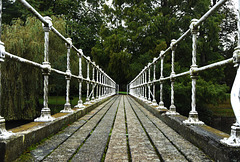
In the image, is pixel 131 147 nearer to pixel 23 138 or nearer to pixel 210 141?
pixel 210 141

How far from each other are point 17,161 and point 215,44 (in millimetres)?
16874

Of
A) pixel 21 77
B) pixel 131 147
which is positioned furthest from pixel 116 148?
pixel 21 77

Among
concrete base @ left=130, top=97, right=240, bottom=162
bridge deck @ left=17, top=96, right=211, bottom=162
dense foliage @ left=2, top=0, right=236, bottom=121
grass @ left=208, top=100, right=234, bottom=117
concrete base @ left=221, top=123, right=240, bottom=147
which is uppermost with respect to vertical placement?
dense foliage @ left=2, top=0, right=236, bottom=121

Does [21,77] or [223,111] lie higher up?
[21,77]

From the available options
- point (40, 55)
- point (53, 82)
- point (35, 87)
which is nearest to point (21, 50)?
point (40, 55)

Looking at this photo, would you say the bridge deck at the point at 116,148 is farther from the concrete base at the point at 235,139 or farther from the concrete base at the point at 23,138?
the concrete base at the point at 235,139

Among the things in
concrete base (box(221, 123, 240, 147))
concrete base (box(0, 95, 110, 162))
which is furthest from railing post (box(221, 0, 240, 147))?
concrete base (box(0, 95, 110, 162))

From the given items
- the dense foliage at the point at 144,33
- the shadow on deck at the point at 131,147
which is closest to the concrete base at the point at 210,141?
the shadow on deck at the point at 131,147

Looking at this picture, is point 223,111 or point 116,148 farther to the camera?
point 223,111

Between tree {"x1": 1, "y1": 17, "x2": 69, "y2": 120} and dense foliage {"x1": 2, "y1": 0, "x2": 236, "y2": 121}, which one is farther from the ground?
dense foliage {"x1": 2, "y1": 0, "x2": 236, "y2": 121}

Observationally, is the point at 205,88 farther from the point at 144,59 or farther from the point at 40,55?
the point at 40,55

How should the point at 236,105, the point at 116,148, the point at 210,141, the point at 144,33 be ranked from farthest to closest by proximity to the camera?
the point at 144,33, the point at 116,148, the point at 210,141, the point at 236,105

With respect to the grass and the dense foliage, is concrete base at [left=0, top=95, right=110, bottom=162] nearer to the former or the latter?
the dense foliage

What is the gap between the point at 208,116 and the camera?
1557 cm
